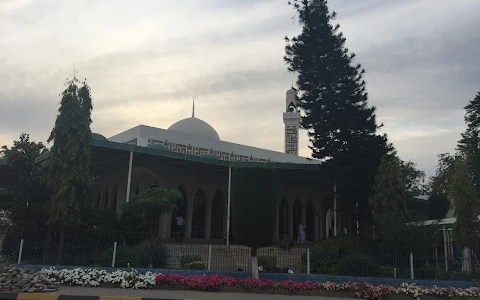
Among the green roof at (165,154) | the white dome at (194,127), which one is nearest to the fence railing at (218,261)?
the green roof at (165,154)

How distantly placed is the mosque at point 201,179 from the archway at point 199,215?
0.05m

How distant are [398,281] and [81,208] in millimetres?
9761

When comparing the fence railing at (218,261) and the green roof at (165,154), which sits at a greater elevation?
the green roof at (165,154)

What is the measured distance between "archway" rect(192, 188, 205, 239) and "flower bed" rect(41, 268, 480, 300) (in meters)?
11.4

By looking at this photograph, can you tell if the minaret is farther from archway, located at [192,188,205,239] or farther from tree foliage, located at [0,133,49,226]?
tree foliage, located at [0,133,49,226]

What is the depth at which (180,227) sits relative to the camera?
20.9m

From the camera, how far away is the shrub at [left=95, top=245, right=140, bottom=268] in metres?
11.5

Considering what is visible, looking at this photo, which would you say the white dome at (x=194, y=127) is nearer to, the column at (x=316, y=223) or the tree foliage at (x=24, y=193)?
the column at (x=316, y=223)

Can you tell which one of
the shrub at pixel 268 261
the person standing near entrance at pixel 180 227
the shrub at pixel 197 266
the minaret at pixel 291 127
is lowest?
the shrub at pixel 197 266

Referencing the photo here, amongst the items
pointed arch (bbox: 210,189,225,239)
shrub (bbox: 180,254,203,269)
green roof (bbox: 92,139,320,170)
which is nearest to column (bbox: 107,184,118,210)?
pointed arch (bbox: 210,189,225,239)

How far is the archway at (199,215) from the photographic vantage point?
70.9ft

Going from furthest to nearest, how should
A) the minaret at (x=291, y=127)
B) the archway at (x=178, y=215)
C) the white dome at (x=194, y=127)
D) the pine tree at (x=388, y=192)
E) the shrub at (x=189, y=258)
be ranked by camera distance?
the minaret at (x=291, y=127)
the white dome at (x=194, y=127)
the archway at (x=178, y=215)
the pine tree at (x=388, y=192)
the shrub at (x=189, y=258)

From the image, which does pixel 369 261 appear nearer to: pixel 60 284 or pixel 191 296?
pixel 191 296

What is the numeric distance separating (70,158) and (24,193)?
91.9 inches
